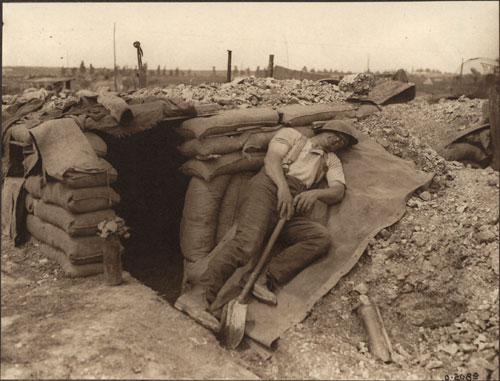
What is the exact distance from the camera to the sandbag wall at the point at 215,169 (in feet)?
15.7

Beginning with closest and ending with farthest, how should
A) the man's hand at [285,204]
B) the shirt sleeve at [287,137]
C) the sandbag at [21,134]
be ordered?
the man's hand at [285,204] < the shirt sleeve at [287,137] < the sandbag at [21,134]

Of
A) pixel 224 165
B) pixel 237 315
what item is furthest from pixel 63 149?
pixel 237 315

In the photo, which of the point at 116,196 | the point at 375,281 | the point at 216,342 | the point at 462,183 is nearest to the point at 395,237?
the point at 375,281

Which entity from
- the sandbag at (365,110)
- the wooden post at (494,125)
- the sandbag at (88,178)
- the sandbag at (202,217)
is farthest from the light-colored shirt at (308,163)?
the wooden post at (494,125)

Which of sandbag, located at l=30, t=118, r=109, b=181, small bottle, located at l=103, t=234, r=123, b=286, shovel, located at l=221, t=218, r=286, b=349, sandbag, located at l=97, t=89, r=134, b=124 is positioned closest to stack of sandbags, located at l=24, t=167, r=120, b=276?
sandbag, located at l=30, t=118, r=109, b=181

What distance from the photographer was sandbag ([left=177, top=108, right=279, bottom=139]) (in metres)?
4.82

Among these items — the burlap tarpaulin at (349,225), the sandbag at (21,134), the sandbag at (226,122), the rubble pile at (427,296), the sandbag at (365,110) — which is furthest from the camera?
the sandbag at (365,110)

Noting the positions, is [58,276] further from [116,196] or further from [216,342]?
[216,342]

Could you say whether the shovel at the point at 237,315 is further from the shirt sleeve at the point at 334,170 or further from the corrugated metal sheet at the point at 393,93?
the corrugated metal sheet at the point at 393,93

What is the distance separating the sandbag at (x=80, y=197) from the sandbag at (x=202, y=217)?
2.48ft

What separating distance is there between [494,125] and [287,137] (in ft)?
8.77

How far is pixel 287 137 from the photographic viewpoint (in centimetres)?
473

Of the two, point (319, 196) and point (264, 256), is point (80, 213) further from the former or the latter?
point (319, 196)

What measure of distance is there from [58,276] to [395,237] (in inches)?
126
